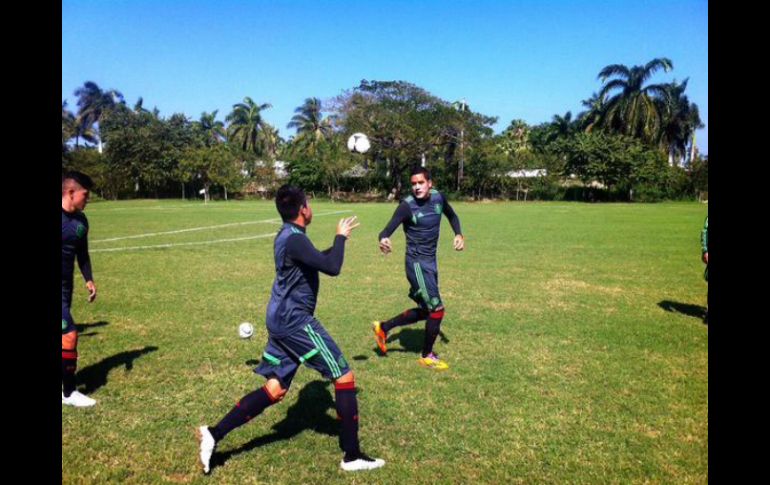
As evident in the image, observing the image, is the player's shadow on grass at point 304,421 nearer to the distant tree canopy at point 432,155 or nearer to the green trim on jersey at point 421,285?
the green trim on jersey at point 421,285

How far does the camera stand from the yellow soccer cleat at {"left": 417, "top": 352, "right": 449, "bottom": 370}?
6.35 m

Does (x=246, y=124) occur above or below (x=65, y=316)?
above

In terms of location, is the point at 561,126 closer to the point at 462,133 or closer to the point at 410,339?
the point at 462,133

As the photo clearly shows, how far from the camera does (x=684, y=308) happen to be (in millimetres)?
9562

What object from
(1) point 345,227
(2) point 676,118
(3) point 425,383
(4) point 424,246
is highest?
(2) point 676,118

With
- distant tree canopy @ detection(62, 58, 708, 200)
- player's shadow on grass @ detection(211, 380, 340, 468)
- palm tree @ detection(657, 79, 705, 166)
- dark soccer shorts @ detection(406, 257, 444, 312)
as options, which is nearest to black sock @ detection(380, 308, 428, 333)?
dark soccer shorts @ detection(406, 257, 444, 312)

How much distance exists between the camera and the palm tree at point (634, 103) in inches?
2381

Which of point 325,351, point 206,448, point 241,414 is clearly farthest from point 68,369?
point 325,351

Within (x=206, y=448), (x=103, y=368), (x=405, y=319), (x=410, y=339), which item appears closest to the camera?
(x=206, y=448)

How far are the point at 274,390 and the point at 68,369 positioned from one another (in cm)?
260

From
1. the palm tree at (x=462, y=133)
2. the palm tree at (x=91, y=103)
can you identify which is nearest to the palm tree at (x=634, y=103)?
the palm tree at (x=462, y=133)

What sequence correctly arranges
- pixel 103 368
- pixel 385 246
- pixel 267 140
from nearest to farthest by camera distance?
pixel 385 246
pixel 103 368
pixel 267 140

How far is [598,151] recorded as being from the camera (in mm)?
54656
